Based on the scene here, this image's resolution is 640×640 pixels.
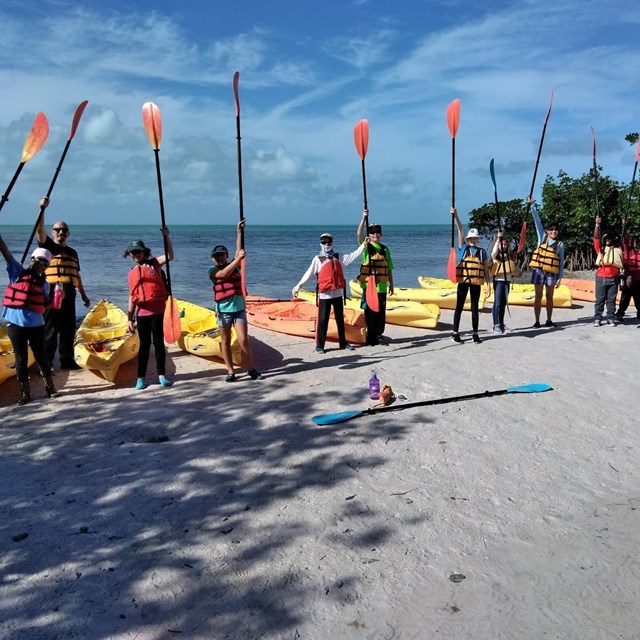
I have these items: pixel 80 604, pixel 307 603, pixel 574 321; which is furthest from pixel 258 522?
pixel 574 321

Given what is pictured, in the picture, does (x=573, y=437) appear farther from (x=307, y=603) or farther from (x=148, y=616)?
(x=148, y=616)

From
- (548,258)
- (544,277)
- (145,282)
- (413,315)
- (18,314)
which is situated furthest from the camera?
(413,315)

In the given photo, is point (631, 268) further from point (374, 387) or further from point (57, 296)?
point (57, 296)

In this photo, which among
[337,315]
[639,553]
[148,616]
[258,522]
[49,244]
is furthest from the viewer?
[337,315]

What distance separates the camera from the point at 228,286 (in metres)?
6.37

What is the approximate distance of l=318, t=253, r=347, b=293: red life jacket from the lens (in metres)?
7.62

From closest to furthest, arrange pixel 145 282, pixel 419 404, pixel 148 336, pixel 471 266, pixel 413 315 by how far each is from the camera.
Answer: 1. pixel 419 404
2. pixel 145 282
3. pixel 148 336
4. pixel 471 266
5. pixel 413 315

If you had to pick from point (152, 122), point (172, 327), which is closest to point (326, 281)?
point (172, 327)

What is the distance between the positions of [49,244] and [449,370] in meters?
4.75

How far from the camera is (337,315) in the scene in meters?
7.91

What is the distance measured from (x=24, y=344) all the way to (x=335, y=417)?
3.14m

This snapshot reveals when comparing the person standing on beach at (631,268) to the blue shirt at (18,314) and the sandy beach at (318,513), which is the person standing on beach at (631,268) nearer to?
the sandy beach at (318,513)

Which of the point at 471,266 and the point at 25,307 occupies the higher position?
the point at 471,266

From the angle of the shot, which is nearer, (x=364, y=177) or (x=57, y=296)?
(x=57, y=296)
